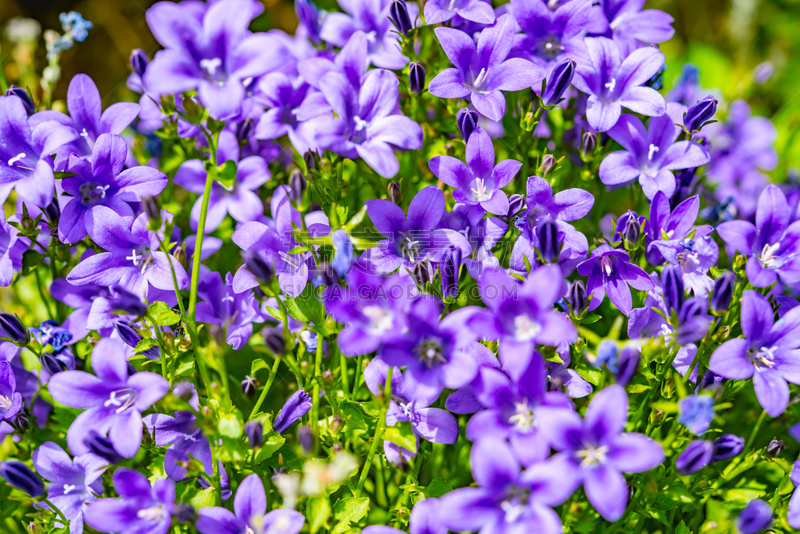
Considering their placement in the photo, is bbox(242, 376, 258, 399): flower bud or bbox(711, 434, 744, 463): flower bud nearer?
bbox(711, 434, 744, 463): flower bud

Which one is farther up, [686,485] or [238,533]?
[238,533]

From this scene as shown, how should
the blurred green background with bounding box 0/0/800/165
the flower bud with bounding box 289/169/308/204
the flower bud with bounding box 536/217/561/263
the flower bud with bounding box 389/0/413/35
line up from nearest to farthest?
the flower bud with bounding box 536/217/561/263 → the flower bud with bounding box 289/169/308/204 → the flower bud with bounding box 389/0/413/35 → the blurred green background with bounding box 0/0/800/165

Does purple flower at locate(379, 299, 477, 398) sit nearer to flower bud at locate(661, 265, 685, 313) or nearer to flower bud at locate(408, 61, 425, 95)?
flower bud at locate(661, 265, 685, 313)

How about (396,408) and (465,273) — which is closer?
(396,408)

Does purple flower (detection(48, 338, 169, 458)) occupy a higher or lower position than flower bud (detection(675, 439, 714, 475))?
higher

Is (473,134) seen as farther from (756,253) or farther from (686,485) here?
(686,485)

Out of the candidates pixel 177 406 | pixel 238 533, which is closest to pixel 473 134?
pixel 177 406

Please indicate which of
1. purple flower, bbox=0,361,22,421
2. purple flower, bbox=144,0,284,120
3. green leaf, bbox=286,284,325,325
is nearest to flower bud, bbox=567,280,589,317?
green leaf, bbox=286,284,325,325

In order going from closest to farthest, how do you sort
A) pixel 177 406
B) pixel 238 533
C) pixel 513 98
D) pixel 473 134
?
pixel 238 533
pixel 177 406
pixel 473 134
pixel 513 98
